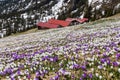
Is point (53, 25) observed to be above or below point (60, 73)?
below

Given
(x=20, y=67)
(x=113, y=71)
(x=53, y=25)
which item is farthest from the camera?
(x=53, y=25)

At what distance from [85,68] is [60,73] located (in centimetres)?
99

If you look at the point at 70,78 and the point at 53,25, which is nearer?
the point at 70,78

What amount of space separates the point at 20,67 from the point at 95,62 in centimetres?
379

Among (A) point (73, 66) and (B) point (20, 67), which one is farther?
(B) point (20, 67)

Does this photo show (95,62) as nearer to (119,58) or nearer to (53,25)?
(119,58)

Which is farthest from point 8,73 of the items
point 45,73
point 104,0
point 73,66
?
point 104,0

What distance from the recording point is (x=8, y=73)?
1190cm

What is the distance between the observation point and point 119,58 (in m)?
11.1

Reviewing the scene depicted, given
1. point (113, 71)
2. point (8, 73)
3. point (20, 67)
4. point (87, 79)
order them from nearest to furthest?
point (87, 79), point (113, 71), point (8, 73), point (20, 67)

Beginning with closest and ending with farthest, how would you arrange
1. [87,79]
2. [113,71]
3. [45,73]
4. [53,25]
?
[87,79] < [113,71] < [45,73] < [53,25]

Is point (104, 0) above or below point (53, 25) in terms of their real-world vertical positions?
above

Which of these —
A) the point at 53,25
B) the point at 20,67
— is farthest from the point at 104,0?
the point at 20,67

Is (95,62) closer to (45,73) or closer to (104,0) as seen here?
(45,73)
